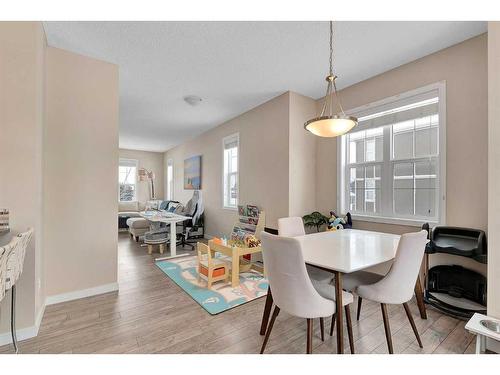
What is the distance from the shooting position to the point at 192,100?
148 inches

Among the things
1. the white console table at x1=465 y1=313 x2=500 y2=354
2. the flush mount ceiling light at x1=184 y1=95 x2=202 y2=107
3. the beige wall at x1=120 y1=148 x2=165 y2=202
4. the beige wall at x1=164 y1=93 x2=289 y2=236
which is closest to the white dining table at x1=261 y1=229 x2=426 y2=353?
the white console table at x1=465 y1=313 x2=500 y2=354

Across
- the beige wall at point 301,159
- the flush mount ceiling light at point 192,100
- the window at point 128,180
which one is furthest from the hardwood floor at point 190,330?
the window at point 128,180

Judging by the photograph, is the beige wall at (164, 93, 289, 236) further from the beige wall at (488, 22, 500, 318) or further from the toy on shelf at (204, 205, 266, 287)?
the beige wall at (488, 22, 500, 318)

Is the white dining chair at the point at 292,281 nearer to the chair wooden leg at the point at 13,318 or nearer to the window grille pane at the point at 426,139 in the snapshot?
the chair wooden leg at the point at 13,318

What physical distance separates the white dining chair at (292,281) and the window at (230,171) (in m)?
3.34

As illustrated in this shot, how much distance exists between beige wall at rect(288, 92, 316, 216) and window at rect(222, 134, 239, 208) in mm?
1490

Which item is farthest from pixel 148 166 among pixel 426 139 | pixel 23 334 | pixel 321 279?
pixel 426 139

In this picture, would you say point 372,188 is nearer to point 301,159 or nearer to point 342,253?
point 301,159

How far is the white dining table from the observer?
57.3 inches

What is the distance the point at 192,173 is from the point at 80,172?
3.86 metres

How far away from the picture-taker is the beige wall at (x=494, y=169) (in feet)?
5.31

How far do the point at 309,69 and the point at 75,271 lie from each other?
134 inches

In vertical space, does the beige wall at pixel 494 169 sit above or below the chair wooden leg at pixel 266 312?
above
